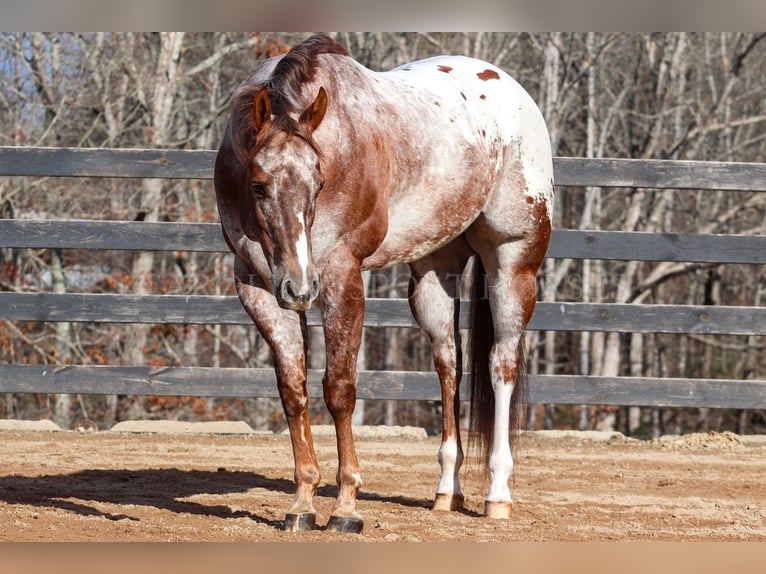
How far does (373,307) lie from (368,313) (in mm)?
52

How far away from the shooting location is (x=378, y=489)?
4551mm

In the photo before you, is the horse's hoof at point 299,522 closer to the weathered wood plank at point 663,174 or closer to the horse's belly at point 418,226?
the horse's belly at point 418,226

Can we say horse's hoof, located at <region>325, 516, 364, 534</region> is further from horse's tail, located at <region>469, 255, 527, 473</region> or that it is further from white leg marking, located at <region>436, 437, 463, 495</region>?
horse's tail, located at <region>469, 255, 527, 473</region>

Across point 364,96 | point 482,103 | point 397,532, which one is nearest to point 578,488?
point 397,532

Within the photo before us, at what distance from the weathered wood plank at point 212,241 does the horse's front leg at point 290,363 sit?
292 cm

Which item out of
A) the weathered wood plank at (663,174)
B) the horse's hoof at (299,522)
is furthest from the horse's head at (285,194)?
the weathered wood plank at (663,174)

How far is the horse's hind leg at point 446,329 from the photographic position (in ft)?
13.2

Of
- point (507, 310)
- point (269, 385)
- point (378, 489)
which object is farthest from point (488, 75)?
point (269, 385)

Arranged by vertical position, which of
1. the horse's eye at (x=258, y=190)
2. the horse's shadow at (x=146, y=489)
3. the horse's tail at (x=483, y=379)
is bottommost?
the horse's shadow at (x=146, y=489)

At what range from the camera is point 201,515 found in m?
3.61

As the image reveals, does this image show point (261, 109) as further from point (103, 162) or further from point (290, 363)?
point (103, 162)

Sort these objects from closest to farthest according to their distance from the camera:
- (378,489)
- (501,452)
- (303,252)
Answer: (303,252) < (501,452) < (378,489)

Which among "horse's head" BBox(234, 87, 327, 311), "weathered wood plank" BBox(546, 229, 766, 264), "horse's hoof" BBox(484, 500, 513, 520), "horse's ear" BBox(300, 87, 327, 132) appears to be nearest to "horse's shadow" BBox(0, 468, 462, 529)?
"horse's hoof" BBox(484, 500, 513, 520)

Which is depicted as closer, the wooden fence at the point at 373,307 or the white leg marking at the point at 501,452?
the white leg marking at the point at 501,452
